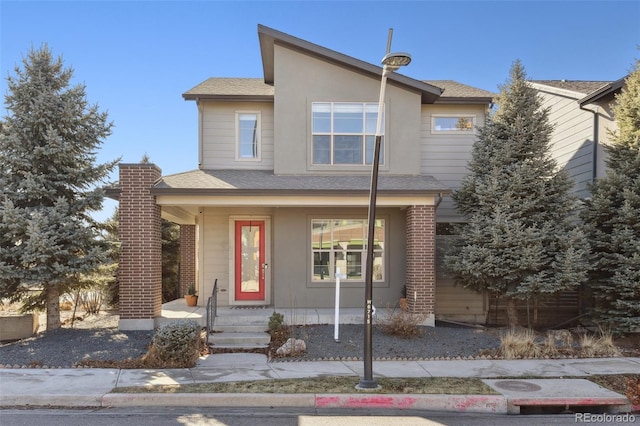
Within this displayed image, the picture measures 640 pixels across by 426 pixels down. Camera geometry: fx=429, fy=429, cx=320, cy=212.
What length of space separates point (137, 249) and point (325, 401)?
20.4ft

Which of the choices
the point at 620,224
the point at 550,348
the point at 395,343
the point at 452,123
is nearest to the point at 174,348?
the point at 395,343

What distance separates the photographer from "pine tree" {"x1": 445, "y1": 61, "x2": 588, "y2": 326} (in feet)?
31.6

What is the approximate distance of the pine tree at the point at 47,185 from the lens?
891 cm

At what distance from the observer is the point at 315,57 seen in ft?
39.1

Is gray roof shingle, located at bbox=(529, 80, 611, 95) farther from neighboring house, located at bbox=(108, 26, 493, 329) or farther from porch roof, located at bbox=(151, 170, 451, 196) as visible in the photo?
porch roof, located at bbox=(151, 170, 451, 196)

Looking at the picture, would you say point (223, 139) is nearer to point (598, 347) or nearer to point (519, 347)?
point (519, 347)

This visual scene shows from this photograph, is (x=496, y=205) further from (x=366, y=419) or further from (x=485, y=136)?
(x=366, y=419)

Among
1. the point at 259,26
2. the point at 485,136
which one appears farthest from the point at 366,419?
the point at 259,26

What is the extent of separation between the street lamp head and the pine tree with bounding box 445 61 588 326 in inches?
212

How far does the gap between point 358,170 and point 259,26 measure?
186 inches

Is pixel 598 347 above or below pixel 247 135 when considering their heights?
below

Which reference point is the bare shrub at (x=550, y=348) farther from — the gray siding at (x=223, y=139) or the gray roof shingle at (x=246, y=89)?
the gray siding at (x=223, y=139)

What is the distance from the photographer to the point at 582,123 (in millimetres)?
12930

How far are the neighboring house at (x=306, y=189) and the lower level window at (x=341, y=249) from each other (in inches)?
1.1
